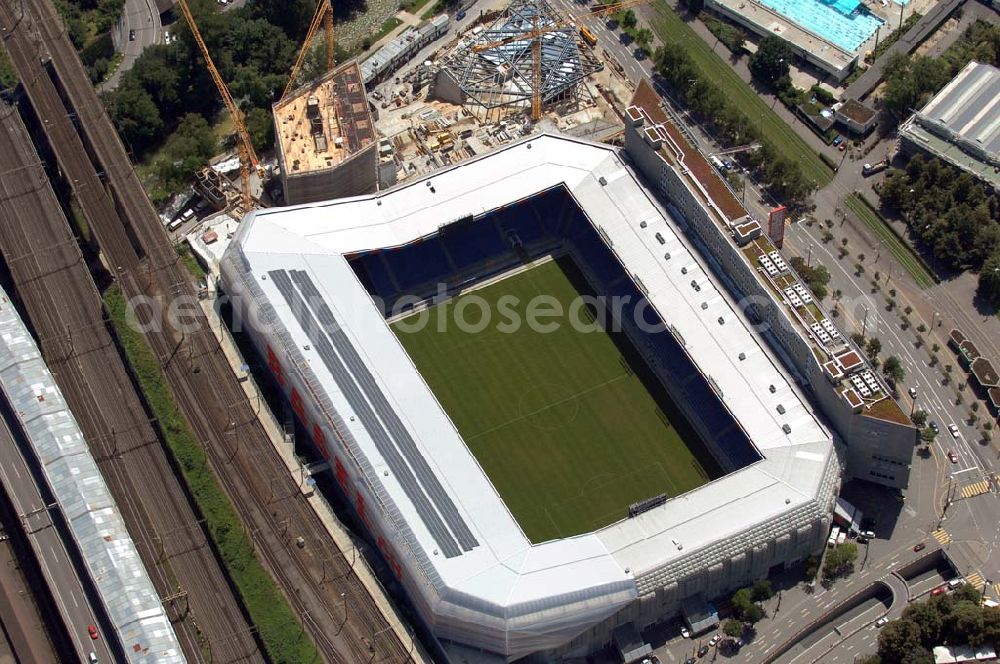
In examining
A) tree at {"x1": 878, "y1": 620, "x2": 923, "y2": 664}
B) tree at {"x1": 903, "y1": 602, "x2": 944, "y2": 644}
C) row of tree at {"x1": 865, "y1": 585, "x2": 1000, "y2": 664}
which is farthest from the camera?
tree at {"x1": 903, "y1": 602, "x2": 944, "y2": 644}

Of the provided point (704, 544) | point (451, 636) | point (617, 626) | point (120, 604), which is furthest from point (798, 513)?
point (120, 604)

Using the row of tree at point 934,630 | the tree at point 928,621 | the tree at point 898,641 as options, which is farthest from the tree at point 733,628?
the tree at point 928,621

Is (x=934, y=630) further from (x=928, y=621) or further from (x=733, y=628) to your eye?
(x=733, y=628)

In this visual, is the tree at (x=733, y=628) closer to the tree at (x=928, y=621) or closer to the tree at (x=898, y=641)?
the tree at (x=898, y=641)

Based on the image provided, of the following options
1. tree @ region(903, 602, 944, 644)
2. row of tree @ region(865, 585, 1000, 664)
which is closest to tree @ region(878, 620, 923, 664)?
row of tree @ region(865, 585, 1000, 664)

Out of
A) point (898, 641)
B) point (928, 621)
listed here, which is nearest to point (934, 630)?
point (928, 621)

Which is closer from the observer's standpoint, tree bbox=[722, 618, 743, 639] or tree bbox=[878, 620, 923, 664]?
tree bbox=[878, 620, 923, 664]

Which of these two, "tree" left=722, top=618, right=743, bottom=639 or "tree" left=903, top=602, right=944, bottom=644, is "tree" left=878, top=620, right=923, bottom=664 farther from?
"tree" left=722, top=618, right=743, bottom=639
